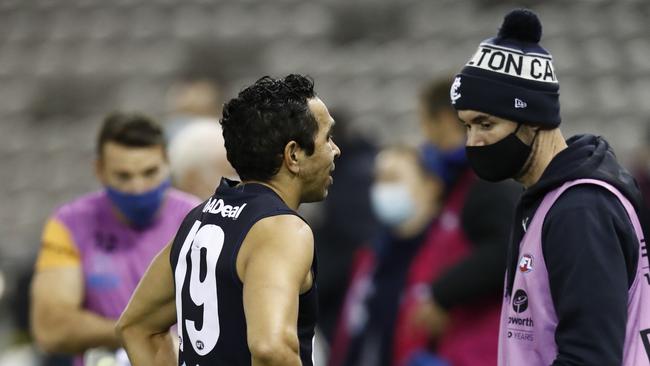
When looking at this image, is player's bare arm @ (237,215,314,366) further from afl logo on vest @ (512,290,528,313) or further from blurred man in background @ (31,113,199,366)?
blurred man in background @ (31,113,199,366)

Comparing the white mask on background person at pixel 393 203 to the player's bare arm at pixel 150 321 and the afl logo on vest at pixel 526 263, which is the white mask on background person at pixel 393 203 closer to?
the player's bare arm at pixel 150 321

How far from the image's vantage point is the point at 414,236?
7.49 meters

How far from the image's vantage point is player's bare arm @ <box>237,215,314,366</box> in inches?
136

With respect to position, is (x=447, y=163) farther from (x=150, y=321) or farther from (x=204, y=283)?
(x=204, y=283)

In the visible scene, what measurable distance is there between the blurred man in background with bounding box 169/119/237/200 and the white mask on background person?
71.8 inches

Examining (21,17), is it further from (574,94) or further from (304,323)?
(304,323)

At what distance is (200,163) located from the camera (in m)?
6.04

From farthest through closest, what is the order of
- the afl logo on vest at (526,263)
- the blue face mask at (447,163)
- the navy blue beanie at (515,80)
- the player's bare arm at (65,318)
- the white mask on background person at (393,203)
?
the white mask on background person at (393,203), the blue face mask at (447,163), the player's bare arm at (65,318), the navy blue beanie at (515,80), the afl logo on vest at (526,263)

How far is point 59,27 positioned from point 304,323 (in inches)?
520

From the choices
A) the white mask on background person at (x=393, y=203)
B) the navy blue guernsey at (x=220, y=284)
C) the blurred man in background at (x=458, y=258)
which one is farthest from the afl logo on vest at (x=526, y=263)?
the white mask on background person at (x=393, y=203)

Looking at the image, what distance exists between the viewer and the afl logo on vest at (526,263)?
149 inches

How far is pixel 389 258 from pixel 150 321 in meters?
3.67

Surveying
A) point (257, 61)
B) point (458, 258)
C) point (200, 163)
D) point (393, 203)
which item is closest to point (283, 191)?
point (200, 163)

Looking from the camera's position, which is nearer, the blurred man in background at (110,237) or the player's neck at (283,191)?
the player's neck at (283,191)
